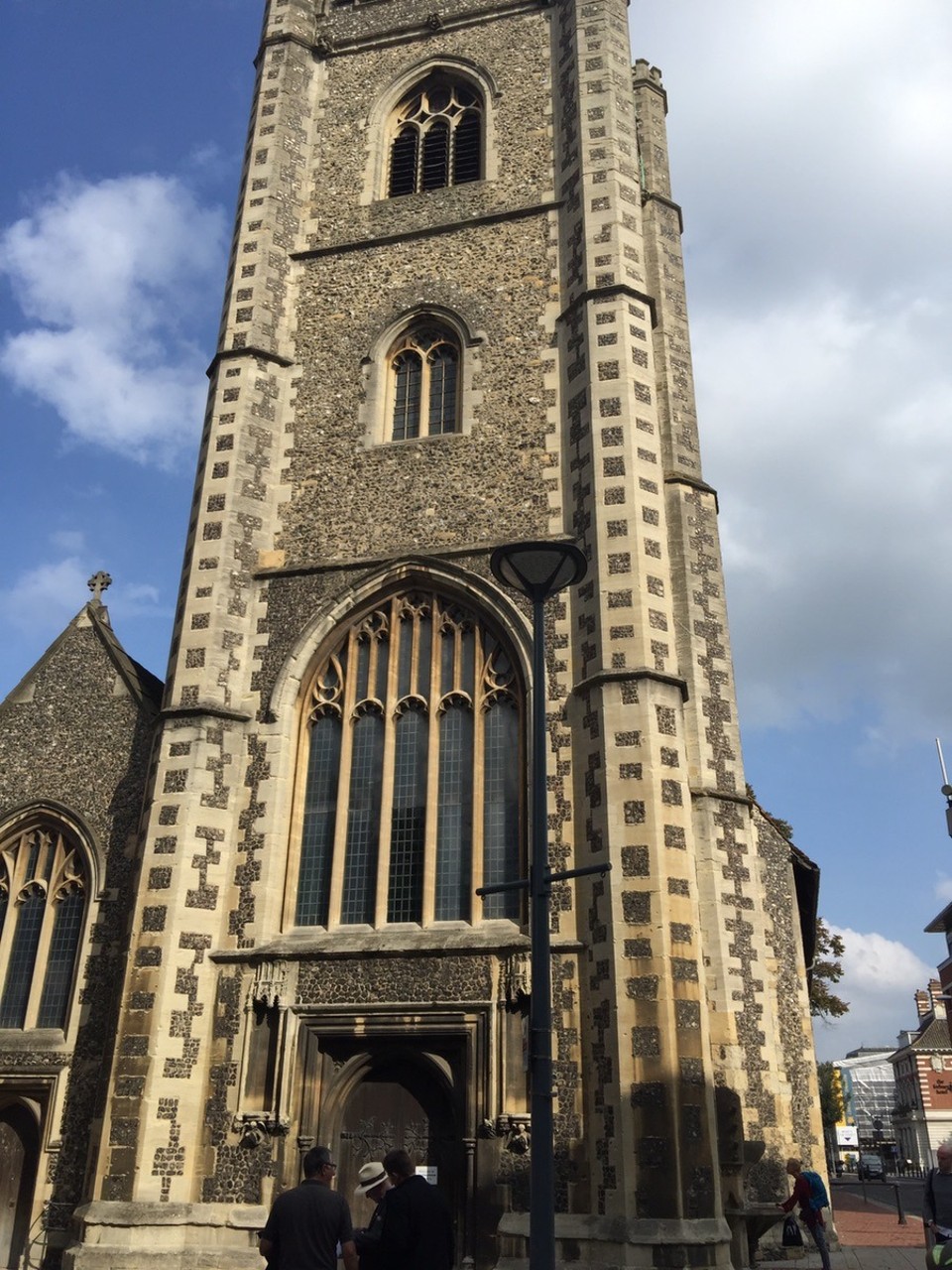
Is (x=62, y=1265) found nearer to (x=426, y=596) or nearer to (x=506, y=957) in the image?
(x=506, y=957)

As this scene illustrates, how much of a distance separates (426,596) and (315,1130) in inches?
277

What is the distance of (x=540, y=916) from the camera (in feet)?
27.1

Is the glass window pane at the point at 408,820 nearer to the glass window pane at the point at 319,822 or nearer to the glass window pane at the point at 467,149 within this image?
the glass window pane at the point at 319,822

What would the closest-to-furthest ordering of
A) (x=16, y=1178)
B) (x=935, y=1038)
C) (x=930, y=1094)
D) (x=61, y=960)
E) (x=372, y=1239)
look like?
(x=372, y=1239) < (x=16, y=1178) < (x=61, y=960) < (x=930, y=1094) < (x=935, y=1038)

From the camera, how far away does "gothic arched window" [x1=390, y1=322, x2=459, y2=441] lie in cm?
1786

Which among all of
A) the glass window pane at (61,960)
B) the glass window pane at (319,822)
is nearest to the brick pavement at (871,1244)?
the glass window pane at (319,822)

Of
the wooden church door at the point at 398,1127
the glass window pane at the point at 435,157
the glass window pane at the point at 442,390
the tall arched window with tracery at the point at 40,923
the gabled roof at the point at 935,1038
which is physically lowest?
the wooden church door at the point at 398,1127

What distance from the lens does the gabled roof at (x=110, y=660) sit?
17078mm

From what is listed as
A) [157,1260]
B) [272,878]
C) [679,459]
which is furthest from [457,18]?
[157,1260]

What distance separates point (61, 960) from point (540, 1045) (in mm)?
9833

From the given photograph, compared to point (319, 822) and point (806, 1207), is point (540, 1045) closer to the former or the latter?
point (806, 1207)

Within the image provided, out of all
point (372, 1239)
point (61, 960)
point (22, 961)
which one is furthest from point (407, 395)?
point (372, 1239)

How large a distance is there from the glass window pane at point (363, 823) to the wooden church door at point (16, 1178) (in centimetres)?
492

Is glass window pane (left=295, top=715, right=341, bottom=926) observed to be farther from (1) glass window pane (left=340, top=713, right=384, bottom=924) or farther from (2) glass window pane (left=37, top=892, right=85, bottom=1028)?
(2) glass window pane (left=37, top=892, right=85, bottom=1028)
